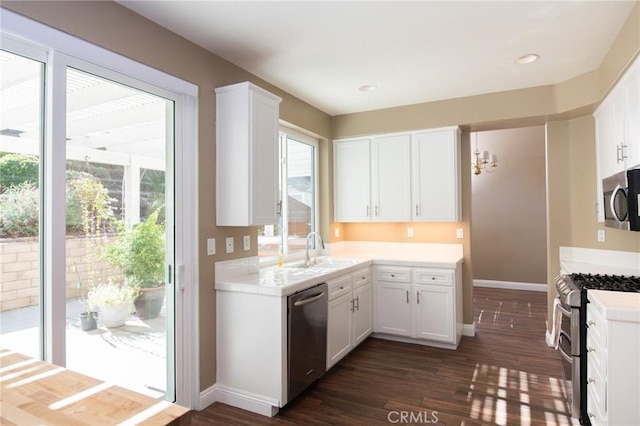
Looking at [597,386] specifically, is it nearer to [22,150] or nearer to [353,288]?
[353,288]

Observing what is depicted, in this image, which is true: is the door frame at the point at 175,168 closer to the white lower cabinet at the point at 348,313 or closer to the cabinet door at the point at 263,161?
the cabinet door at the point at 263,161

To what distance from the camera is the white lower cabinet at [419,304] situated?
147 inches

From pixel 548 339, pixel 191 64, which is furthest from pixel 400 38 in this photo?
pixel 548 339

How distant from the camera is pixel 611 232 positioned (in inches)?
134

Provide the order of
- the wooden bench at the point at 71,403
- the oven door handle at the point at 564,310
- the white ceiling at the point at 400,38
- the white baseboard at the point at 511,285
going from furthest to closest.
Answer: the white baseboard at the point at 511,285 → the oven door handle at the point at 564,310 → the white ceiling at the point at 400,38 → the wooden bench at the point at 71,403

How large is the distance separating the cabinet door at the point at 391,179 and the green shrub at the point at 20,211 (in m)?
3.28

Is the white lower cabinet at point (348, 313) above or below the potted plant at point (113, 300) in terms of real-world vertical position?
below

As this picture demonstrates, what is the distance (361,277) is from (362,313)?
0.37 m

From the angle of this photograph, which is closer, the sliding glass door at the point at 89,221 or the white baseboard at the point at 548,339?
the sliding glass door at the point at 89,221

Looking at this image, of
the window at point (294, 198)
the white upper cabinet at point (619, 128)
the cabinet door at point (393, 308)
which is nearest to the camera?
the white upper cabinet at point (619, 128)

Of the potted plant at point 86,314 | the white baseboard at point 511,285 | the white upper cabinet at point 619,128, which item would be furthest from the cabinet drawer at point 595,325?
the white baseboard at point 511,285

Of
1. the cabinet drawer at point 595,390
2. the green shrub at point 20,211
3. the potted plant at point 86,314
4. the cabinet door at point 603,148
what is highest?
the cabinet door at point 603,148

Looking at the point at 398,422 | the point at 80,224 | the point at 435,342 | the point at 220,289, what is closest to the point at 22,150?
the point at 80,224

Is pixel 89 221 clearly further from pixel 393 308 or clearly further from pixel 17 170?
pixel 393 308
